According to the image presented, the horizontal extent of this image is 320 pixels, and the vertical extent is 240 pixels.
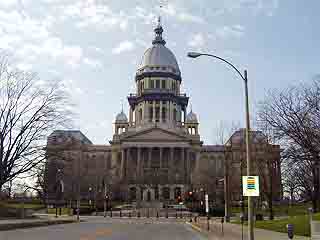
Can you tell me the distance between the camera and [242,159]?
4912 centimetres

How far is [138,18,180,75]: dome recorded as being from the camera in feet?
494

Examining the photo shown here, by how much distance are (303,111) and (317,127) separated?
2.31 m

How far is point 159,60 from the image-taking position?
15250cm

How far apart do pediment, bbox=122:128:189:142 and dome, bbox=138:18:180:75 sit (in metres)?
29.7

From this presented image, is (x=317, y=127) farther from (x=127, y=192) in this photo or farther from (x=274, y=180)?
(x=127, y=192)

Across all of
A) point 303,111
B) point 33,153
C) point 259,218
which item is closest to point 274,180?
point 259,218

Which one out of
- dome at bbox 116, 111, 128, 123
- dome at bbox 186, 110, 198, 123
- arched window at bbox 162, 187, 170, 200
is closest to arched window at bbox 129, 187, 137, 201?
arched window at bbox 162, 187, 170, 200

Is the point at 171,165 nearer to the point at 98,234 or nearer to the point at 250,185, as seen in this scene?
the point at 98,234

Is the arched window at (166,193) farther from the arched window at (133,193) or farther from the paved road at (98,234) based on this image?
the paved road at (98,234)

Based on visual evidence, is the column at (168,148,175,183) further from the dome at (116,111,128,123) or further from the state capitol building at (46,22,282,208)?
the dome at (116,111,128,123)

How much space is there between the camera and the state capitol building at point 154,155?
87.6 metres

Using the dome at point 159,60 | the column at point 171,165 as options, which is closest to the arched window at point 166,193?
the column at point 171,165

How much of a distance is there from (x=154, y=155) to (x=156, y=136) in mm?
7237

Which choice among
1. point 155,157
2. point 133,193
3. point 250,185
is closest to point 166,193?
point 133,193
